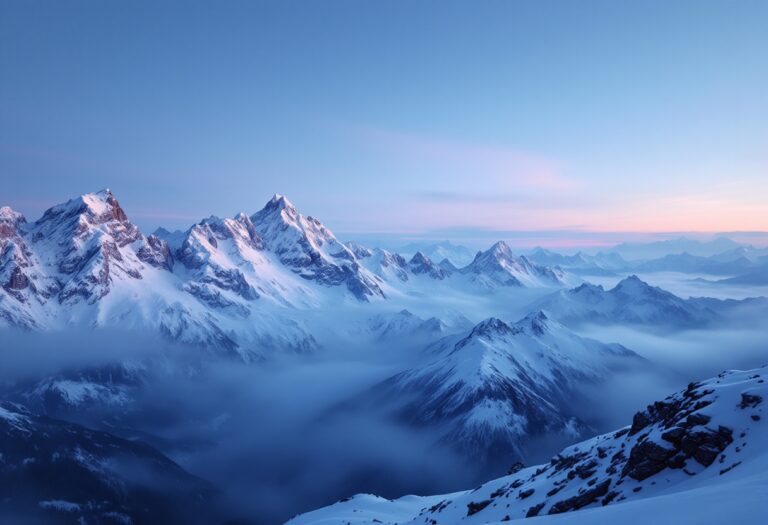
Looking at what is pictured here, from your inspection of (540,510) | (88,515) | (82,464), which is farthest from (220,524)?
(540,510)

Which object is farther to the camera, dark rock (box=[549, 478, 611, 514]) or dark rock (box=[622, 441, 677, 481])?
dark rock (box=[549, 478, 611, 514])

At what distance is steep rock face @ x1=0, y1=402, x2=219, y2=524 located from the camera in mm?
164125

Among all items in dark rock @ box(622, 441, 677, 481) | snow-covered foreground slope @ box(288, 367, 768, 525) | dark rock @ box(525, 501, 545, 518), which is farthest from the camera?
dark rock @ box(525, 501, 545, 518)

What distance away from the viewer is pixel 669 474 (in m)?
37.1

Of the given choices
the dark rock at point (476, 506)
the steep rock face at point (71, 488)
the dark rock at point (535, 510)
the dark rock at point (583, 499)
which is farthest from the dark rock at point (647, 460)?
the steep rock face at point (71, 488)

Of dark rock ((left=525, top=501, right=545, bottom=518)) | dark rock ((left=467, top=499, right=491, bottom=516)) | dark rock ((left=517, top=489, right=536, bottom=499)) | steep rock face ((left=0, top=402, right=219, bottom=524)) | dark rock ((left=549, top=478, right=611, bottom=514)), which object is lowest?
steep rock face ((left=0, top=402, right=219, bottom=524))

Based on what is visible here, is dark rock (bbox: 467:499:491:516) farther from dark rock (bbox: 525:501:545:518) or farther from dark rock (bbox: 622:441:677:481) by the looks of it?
dark rock (bbox: 622:441:677:481)

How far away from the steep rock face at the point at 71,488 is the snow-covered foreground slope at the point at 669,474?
17689 centimetres

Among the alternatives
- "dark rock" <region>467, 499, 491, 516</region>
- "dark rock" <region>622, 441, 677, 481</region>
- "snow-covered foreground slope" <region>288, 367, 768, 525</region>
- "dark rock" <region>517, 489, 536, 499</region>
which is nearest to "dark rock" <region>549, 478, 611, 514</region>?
"snow-covered foreground slope" <region>288, 367, 768, 525</region>

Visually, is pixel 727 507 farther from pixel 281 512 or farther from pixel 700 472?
pixel 281 512

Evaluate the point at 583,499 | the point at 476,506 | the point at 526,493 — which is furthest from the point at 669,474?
the point at 476,506

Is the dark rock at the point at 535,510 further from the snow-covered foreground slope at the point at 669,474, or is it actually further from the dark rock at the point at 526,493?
the dark rock at the point at 526,493

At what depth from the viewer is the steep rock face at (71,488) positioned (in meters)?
164

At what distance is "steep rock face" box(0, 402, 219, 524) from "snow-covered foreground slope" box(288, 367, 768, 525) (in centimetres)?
17689
